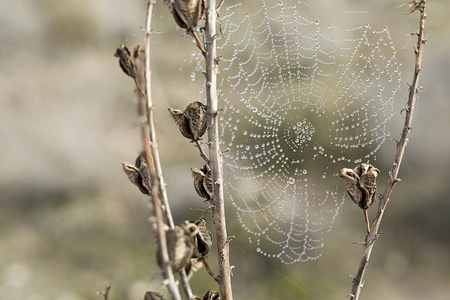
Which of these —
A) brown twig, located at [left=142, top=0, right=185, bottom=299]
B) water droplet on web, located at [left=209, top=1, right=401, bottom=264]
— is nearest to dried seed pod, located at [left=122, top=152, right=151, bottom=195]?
brown twig, located at [left=142, top=0, right=185, bottom=299]

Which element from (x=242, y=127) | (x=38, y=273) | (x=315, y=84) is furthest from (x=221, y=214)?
(x=38, y=273)

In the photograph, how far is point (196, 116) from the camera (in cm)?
30

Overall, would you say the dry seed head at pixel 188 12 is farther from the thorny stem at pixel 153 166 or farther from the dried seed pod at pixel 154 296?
the dried seed pod at pixel 154 296

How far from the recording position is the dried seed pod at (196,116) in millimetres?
296

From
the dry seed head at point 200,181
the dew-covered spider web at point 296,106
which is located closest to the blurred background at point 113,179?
the dew-covered spider web at point 296,106

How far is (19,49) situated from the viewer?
1.29 m

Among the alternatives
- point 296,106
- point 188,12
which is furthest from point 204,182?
point 296,106

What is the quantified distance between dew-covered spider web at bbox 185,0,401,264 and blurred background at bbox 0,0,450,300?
90 mm

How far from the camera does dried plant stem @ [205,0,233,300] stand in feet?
0.93

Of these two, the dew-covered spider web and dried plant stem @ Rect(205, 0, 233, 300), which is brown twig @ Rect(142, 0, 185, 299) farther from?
the dew-covered spider web

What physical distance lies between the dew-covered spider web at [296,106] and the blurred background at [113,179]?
0.09 meters

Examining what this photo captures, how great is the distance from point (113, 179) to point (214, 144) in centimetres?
100

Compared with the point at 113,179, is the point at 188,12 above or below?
above

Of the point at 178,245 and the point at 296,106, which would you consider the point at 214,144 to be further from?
the point at 296,106
